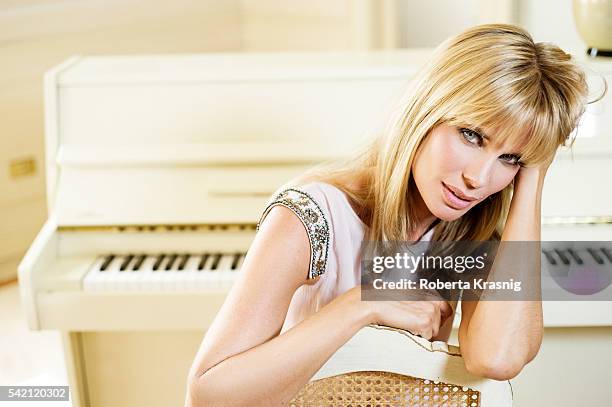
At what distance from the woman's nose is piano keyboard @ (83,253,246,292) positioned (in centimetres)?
114

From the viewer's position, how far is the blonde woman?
110cm

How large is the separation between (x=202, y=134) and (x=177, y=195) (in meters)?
0.20

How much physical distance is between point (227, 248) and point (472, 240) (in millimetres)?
1072

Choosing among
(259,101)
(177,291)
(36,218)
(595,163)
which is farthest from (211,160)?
(36,218)

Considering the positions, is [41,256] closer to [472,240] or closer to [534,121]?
[472,240]

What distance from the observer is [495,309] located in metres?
1.20

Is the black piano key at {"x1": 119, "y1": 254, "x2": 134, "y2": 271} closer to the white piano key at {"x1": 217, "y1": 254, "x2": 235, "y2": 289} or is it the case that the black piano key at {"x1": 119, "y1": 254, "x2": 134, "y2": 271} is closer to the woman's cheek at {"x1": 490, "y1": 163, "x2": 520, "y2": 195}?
the white piano key at {"x1": 217, "y1": 254, "x2": 235, "y2": 289}

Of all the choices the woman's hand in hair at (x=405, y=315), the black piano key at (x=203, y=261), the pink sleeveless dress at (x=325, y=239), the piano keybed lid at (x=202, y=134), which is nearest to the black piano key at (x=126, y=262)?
the piano keybed lid at (x=202, y=134)

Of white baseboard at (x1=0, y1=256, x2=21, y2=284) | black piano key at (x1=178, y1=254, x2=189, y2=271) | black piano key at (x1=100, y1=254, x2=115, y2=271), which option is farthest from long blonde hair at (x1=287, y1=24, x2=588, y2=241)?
white baseboard at (x1=0, y1=256, x2=21, y2=284)

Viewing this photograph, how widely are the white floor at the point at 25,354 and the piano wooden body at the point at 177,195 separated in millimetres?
762

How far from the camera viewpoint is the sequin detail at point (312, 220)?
4.03ft

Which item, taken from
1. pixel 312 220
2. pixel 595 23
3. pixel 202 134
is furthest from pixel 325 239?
pixel 595 23

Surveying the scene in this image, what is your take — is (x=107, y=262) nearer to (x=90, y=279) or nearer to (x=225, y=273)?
(x=90, y=279)

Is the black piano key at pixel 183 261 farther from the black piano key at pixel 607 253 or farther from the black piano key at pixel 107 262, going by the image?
the black piano key at pixel 607 253
